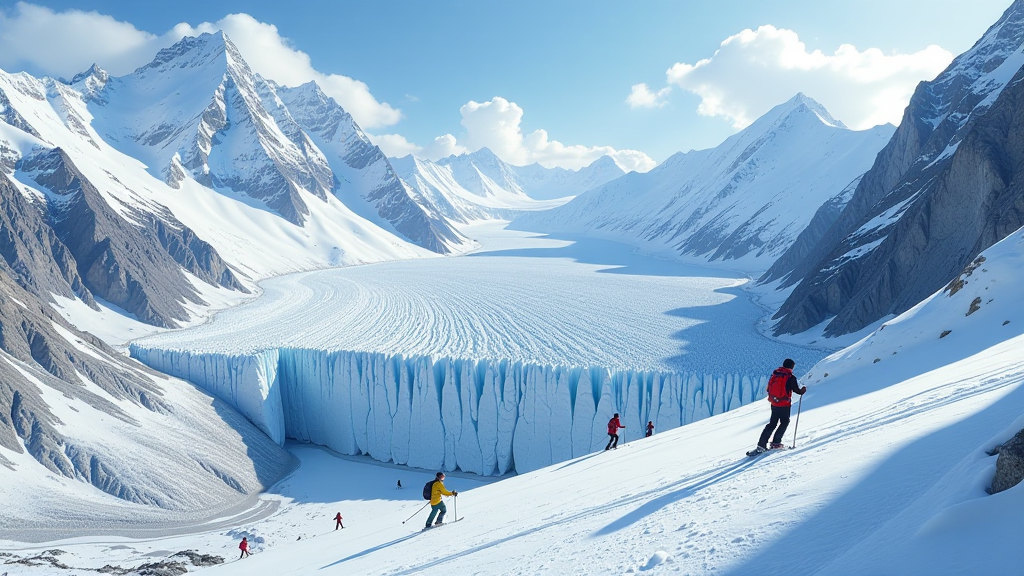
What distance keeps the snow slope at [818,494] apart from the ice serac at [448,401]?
10538 mm

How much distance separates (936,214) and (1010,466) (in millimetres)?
41094

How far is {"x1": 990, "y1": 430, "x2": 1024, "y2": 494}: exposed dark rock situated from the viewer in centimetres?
424

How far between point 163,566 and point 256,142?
137581 mm

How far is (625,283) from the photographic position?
7781 centimetres

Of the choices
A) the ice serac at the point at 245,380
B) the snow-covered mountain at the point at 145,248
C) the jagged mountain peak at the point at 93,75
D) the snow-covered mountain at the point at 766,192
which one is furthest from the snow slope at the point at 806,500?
the jagged mountain peak at the point at 93,75

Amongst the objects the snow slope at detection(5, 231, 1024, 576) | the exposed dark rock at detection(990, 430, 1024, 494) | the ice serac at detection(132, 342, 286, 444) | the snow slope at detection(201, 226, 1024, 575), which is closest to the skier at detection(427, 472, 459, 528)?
the snow slope at detection(5, 231, 1024, 576)

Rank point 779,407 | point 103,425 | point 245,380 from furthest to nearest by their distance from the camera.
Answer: point 245,380
point 103,425
point 779,407

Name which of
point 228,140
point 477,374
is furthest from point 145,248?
point 228,140

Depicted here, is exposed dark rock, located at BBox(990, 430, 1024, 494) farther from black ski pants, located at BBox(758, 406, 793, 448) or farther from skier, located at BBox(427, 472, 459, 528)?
skier, located at BBox(427, 472, 459, 528)

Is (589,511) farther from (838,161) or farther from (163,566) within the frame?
(838,161)

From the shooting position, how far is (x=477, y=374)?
92.3ft

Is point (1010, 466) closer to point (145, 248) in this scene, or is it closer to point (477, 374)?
point (477, 374)

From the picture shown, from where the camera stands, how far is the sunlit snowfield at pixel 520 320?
1388 inches

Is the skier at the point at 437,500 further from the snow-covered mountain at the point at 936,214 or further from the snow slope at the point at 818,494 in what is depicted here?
the snow-covered mountain at the point at 936,214
